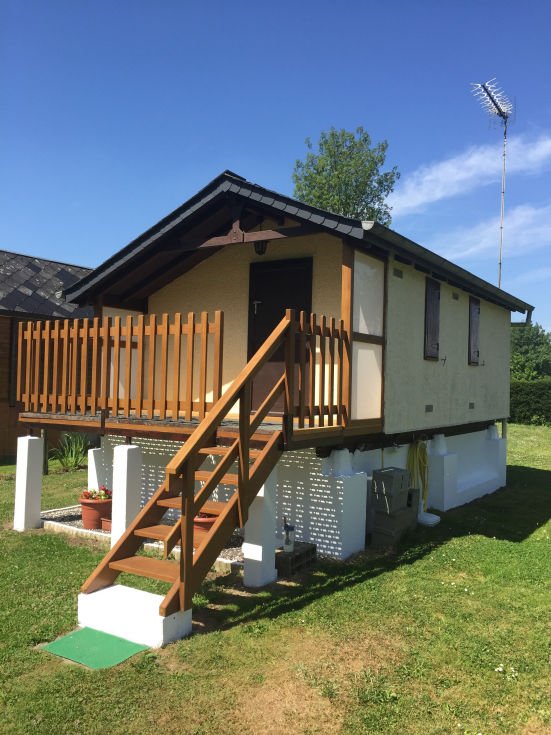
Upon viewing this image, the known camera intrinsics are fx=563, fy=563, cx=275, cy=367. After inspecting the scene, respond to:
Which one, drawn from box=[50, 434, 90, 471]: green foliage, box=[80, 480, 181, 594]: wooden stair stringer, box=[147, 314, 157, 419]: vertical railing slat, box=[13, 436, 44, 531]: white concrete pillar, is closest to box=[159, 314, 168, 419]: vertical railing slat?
box=[147, 314, 157, 419]: vertical railing slat

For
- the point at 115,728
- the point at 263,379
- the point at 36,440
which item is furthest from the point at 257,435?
the point at 36,440

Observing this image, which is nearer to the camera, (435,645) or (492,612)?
(435,645)

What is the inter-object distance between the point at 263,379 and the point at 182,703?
540cm

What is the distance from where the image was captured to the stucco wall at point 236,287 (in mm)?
8055

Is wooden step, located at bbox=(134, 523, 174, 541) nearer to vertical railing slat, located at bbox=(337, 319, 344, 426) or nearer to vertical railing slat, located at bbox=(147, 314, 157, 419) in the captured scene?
vertical railing slat, located at bbox=(147, 314, 157, 419)

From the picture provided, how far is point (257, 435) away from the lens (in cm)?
607

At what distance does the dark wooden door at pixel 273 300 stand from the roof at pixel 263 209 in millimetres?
1171

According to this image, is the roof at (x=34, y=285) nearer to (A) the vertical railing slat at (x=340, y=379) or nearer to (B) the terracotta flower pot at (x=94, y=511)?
(B) the terracotta flower pot at (x=94, y=511)

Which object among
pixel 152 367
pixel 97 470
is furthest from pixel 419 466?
pixel 97 470

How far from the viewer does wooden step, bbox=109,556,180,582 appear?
459cm

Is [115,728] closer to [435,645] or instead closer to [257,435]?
[435,645]

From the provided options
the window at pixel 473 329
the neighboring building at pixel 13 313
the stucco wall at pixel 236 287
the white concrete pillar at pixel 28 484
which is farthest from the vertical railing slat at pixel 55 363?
the window at pixel 473 329

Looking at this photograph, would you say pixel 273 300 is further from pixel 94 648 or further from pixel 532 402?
pixel 532 402

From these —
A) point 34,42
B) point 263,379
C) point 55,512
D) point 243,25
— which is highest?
point 243,25
